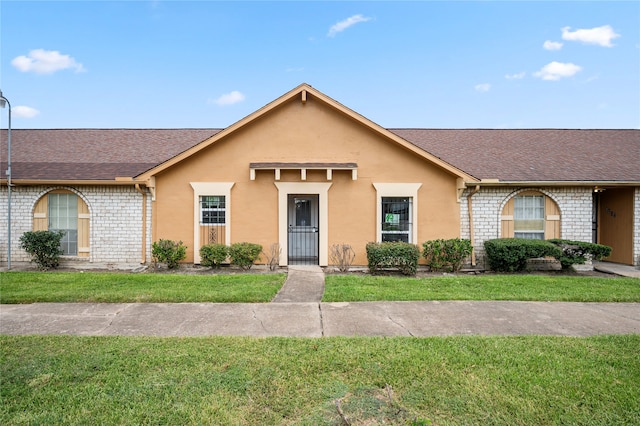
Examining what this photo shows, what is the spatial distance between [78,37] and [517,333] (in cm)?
2019

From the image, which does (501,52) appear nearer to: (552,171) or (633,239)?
(552,171)

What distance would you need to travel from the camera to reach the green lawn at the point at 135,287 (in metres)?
6.66

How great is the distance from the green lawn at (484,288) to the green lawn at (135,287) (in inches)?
69.9

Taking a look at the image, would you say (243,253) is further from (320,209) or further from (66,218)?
(66,218)

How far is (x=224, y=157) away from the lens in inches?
419

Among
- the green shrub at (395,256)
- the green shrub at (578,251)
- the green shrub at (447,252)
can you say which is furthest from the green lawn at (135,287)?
the green shrub at (578,251)

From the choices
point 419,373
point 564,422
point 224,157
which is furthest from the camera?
point 224,157

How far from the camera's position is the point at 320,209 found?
10.7 m

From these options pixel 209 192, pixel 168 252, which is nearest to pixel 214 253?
pixel 168 252

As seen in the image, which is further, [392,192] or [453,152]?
[453,152]

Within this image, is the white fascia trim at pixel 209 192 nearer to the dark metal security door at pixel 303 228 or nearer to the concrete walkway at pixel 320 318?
the dark metal security door at pixel 303 228

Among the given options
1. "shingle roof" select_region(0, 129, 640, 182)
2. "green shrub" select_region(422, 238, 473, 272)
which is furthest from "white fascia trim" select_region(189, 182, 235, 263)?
"green shrub" select_region(422, 238, 473, 272)

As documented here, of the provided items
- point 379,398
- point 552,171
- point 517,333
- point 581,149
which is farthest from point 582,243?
point 379,398

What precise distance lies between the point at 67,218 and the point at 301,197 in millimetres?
8001
